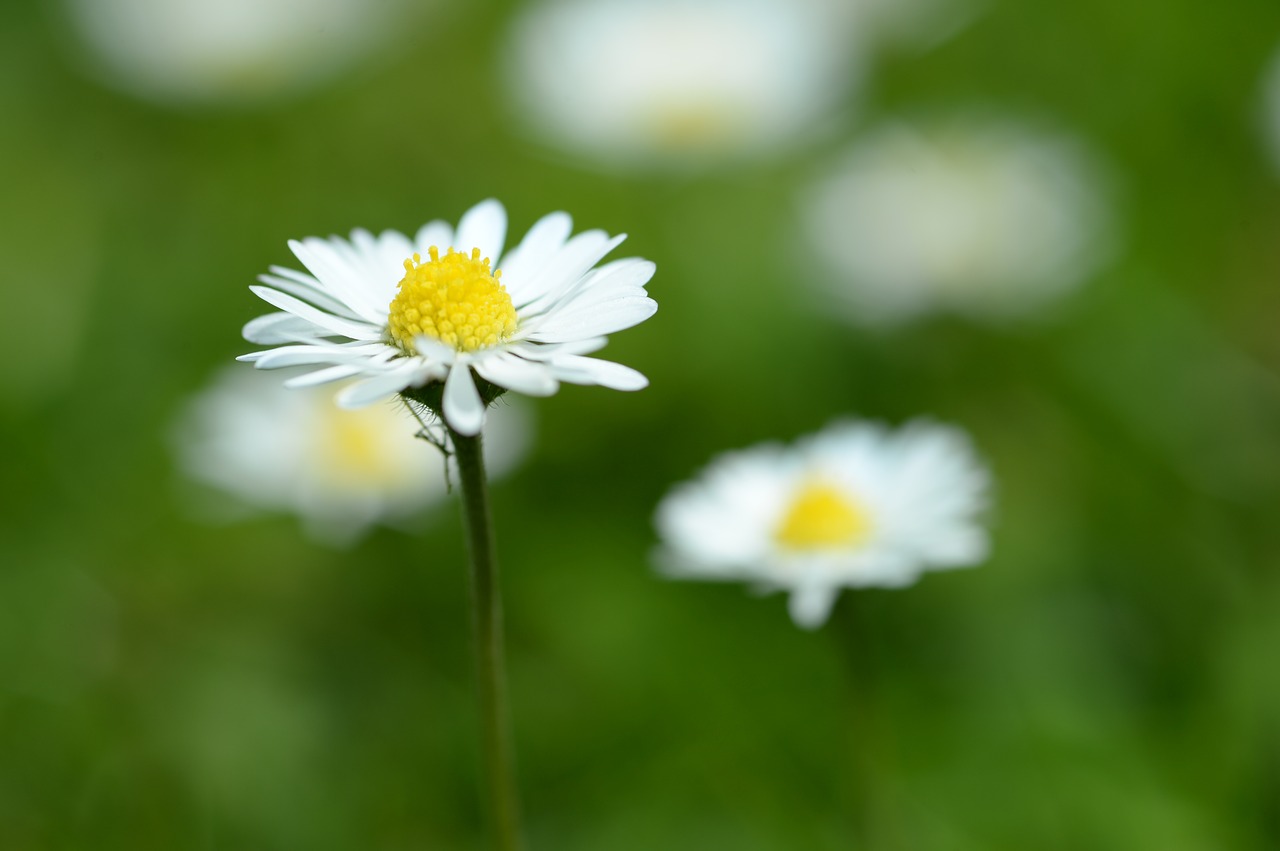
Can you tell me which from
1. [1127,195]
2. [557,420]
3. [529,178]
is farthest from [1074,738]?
[529,178]

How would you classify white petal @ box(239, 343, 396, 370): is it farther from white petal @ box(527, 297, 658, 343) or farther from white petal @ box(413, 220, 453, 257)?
white petal @ box(413, 220, 453, 257)

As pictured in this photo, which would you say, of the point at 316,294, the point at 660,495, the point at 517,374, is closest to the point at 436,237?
the point at 316,294

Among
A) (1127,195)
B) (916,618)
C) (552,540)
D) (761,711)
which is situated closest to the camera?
(761,711)

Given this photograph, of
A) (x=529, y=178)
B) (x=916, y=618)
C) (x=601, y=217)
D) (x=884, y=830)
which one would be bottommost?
(x=884, y=830)

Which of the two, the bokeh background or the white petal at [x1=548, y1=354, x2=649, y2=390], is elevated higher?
the bokeh background

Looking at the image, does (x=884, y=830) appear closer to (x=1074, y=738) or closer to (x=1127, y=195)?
(x=1074, y=738)

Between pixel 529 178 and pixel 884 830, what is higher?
pixel 529 178

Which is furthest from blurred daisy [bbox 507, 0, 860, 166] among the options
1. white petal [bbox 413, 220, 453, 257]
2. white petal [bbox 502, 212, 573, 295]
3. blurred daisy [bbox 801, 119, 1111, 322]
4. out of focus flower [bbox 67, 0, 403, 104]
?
white petal [bbox 502, 212, 573, 295]
